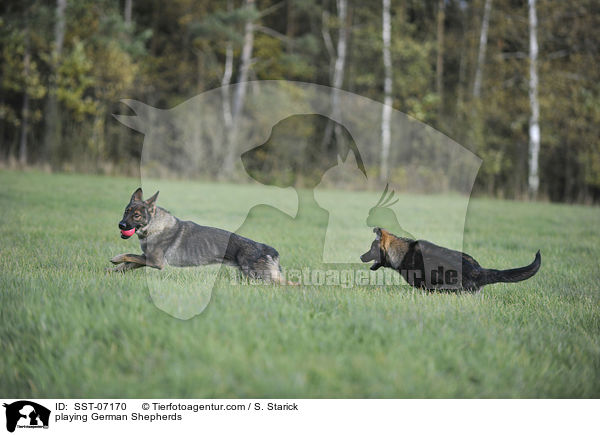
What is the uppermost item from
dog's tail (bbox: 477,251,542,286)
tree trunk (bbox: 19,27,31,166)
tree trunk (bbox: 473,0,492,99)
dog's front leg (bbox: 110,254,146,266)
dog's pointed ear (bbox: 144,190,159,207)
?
tree trunk (bbox: 473,0,492,99)

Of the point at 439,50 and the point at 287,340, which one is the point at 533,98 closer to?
the point at 439,50

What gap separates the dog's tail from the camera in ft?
13.2

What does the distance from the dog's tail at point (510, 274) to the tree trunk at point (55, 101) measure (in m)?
18.1

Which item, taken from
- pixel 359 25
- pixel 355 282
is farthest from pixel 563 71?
pixel 355 282

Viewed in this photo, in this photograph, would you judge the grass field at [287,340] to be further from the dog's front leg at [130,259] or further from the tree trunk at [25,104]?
the tree trunk at [25,104]

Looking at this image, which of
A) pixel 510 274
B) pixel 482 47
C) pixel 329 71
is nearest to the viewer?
pixel 510 274

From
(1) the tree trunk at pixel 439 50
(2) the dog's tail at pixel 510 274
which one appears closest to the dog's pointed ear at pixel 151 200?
(2) the dog's tail at pixel 510 274

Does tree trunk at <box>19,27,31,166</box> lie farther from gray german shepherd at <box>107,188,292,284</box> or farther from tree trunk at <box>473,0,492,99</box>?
tree trunk at <box>473,0,492,99</box>

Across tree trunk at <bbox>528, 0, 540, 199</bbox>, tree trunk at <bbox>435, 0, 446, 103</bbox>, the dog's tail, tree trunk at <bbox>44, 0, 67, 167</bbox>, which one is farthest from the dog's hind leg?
tree trunk at <bbox>435, 0, 446, 103</bbox>

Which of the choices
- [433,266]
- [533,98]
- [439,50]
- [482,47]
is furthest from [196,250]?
[439,50]

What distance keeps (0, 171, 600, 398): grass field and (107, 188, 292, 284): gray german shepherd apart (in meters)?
0.18

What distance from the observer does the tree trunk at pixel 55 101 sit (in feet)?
60.6

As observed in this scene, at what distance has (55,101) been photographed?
20.7 meters

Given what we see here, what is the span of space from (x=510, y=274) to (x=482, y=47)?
22.6 m
